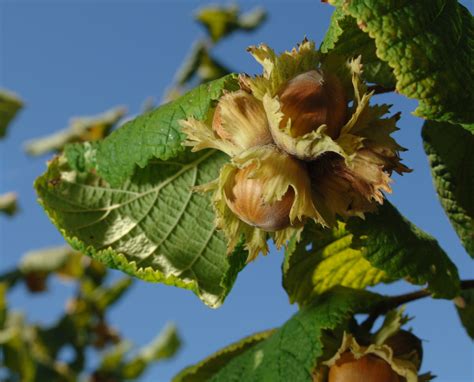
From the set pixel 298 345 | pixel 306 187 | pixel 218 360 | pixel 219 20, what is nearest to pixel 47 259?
pixel 219 20

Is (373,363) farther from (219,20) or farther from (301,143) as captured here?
(219,20)

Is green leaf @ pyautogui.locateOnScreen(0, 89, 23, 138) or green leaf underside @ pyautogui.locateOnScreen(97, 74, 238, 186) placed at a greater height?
green leaf @ pyautogui.locateOnScreen(0, 89, 23, 138)

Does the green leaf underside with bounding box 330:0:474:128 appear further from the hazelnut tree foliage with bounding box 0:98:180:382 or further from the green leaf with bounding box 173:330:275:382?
the hazelnut tree foliage with bounding box 0:98:180:382

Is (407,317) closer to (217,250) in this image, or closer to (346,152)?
(217,250)

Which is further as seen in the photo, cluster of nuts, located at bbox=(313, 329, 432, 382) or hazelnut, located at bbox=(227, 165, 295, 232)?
cluster of nuts, located at bbox=(313, 329, 432, 382)

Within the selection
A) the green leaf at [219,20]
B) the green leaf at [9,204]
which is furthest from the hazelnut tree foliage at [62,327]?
the green leaf at [219,20]

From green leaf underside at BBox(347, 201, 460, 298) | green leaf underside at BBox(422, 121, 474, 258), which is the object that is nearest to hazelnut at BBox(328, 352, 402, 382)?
green leaf underside at BBox(347, 201, 460, 298)

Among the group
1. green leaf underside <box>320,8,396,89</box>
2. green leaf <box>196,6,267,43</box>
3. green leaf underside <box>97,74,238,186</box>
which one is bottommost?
green leaf underside <box>320,8,396,89</box>
